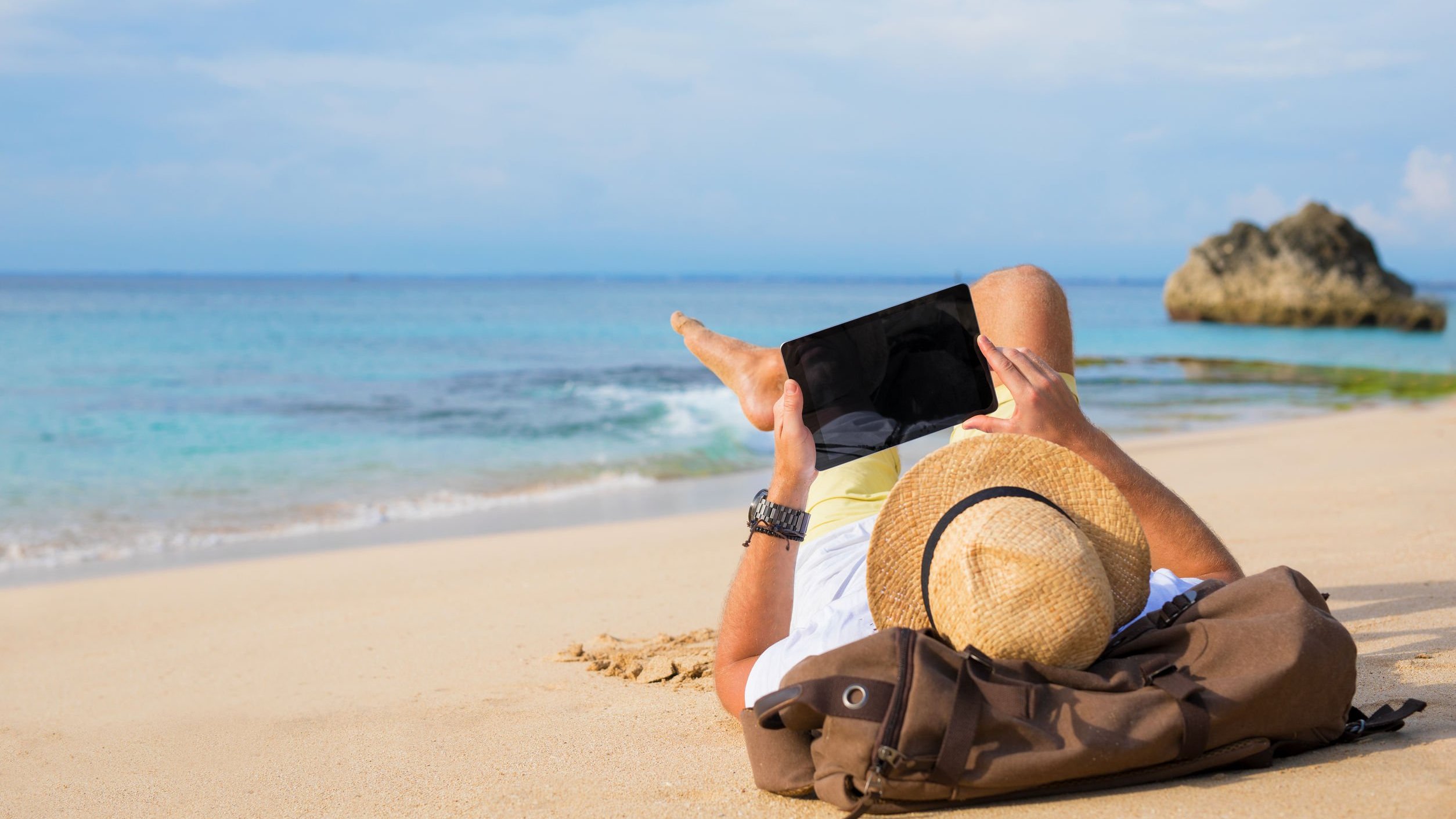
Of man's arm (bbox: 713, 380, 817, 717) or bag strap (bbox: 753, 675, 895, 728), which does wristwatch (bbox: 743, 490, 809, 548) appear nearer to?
man's arm (bbox: 713, 380, 817, 717)

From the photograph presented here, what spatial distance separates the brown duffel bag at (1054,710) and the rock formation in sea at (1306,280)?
39.6 m

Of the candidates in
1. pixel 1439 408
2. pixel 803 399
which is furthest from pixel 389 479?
pixel 1439 408

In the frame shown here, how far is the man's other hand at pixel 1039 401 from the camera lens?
241 centimetres

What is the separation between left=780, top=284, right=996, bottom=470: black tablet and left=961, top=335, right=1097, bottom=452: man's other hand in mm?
187

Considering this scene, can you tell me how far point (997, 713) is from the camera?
1.90 m

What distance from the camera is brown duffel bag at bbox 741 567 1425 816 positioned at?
6.27 feet

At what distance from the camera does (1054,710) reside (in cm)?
194

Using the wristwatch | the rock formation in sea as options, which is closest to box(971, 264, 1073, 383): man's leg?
the wristwatch

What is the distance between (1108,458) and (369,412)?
12.8m

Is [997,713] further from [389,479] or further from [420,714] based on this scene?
[389,479]

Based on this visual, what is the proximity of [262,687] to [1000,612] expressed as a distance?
9.02 ft

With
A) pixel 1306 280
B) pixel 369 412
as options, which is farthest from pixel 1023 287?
pixel 1306 280

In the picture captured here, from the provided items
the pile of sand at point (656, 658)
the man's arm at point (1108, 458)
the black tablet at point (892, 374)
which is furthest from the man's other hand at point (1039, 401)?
the pile of sand at point (656, 658)

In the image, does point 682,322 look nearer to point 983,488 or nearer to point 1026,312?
point 1026,312
